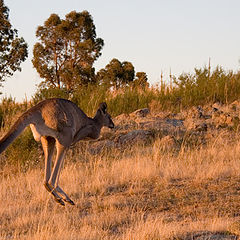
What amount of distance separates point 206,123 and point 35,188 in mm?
6667

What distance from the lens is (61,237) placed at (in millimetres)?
4719

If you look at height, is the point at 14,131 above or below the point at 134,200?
above

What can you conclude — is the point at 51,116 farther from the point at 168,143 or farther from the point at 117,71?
the point at 117,71

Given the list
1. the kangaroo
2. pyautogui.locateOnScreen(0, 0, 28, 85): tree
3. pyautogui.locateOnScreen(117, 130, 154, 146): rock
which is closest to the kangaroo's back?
the kangaroo

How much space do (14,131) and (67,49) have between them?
4053 centimetres

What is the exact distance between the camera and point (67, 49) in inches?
1758

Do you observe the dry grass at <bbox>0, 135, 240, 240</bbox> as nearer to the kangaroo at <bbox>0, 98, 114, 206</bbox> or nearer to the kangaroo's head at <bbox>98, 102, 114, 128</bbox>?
the kangaroo at <bbox>0, 98, 114, 206</bbox>

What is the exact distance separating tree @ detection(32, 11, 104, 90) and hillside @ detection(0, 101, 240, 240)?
3045 cm

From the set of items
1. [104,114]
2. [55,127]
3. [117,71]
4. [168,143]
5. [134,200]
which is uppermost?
[117,71]

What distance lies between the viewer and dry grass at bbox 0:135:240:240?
16.6ft

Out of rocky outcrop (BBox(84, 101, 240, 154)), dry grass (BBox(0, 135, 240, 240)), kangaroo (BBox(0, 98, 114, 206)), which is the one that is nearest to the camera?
dry grass (BBox(0, 135, 240, 240))

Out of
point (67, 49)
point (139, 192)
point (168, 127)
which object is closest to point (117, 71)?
point (67, 49)

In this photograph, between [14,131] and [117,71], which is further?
[117,71]

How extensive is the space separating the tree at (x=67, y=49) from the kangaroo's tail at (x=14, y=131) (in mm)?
36048
